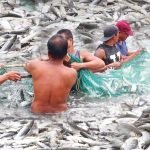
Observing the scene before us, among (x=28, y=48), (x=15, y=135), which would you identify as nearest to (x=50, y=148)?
(x=15, y=135)

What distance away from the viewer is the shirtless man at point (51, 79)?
742 cm

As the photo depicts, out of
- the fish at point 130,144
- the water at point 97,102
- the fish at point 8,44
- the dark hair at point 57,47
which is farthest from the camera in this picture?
the fish at point 8,44

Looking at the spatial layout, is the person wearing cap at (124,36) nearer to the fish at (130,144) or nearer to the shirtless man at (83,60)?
the shirtless man at (83,60)

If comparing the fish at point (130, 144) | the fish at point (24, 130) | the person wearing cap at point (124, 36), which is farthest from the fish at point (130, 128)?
the person wearing cap at point (124, 36)

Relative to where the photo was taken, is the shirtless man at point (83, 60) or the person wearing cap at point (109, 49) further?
the person wearing cap at point (109, 49)

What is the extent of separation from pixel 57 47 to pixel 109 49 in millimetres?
1613

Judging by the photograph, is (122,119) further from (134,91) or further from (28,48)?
(28,48)

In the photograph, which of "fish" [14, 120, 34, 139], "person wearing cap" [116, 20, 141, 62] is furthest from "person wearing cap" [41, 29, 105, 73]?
"fish" [14, 120, 34, 139]

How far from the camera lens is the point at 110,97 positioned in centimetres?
832

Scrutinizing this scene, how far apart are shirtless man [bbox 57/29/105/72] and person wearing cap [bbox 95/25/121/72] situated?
0.31m

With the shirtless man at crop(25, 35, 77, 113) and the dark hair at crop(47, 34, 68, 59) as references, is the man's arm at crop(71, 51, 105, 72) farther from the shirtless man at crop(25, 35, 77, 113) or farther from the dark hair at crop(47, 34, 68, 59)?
the dark hair at crop(47, 34, 68, 59)

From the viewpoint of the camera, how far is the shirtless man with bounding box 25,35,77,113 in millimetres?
7422

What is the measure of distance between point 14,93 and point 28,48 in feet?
6.71

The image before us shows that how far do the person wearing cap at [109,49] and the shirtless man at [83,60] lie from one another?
0.31 meters
